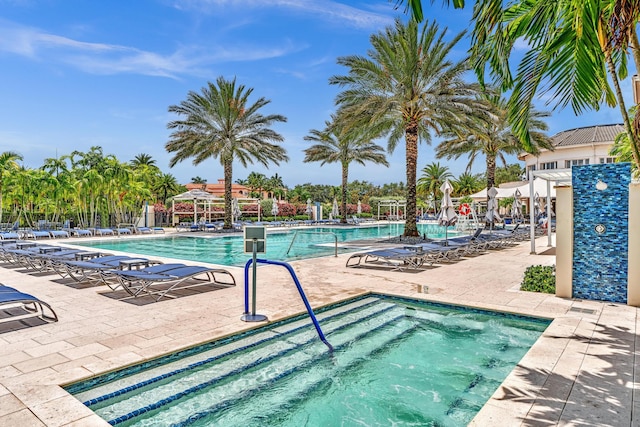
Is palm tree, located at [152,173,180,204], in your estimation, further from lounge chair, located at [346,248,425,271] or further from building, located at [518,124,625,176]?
lounge chair, located at [346,248,425,271]

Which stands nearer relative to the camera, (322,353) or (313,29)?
(322,353)

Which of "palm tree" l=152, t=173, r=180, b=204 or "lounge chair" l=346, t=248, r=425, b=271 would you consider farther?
"palm tree" l=152, t=173, r=180, b=204

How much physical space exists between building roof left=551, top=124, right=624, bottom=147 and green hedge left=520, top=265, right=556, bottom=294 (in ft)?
116

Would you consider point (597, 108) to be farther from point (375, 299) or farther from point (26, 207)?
point (26, 207)

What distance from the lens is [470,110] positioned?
650 inches

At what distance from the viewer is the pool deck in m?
3.09

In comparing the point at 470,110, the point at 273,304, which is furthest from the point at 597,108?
the point at 470,110

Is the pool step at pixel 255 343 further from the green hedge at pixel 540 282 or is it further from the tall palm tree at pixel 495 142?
the tall palm tree at pixel 495 142

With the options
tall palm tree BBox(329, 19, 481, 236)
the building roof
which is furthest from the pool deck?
the building roof

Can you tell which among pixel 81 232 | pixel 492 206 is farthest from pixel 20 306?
pixel 492 206

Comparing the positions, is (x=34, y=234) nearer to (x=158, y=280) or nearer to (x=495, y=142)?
(x=158, y=280)

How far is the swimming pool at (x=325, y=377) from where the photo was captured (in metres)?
3.57

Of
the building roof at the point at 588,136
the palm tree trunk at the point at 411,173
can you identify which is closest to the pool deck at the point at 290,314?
the palm tree trunk at the point at 411,173

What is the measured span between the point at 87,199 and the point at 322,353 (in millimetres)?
24750
